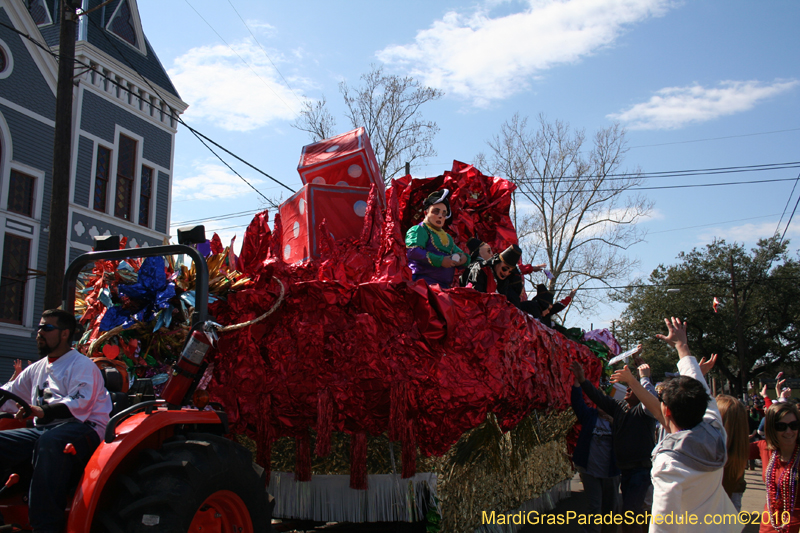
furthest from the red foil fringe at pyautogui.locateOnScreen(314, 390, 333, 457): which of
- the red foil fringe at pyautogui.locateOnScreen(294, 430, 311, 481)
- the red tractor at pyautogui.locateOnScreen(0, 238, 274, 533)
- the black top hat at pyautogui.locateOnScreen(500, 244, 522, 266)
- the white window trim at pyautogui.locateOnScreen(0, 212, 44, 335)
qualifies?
the white window trim at pyautogui.locateOnScreen(0, 212, 44, 335)

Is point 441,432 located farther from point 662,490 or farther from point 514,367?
point 662,490

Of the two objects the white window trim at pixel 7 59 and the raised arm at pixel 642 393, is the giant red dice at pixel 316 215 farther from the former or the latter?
the white window trim at pixel 7 59

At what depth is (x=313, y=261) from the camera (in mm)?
4605

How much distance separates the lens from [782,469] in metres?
3.43

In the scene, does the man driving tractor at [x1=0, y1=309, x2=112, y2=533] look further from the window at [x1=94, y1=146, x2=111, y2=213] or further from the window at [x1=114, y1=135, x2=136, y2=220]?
the window at [x1=114, y1=135, x2=136, y2=220]

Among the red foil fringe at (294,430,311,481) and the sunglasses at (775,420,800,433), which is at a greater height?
the sunglasses at (775,420,800,433)

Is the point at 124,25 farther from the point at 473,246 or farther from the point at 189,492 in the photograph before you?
the point at 189,492

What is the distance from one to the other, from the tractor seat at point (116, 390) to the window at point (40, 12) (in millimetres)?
16352

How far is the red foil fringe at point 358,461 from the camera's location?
393cm

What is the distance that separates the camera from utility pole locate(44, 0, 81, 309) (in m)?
7.10

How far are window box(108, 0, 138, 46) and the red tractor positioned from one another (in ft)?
52.5

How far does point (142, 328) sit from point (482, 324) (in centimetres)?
218

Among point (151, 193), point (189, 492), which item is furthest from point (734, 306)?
point (189, 492)

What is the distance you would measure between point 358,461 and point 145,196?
14.2m
